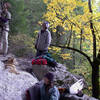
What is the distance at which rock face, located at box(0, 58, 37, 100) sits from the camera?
368cm

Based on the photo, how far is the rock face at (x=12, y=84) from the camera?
12.1 feet

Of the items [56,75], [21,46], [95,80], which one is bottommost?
[95,80]

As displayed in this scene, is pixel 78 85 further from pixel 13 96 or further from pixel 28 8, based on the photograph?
pixel 28 8

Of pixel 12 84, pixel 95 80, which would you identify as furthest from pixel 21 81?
pixel 95 80

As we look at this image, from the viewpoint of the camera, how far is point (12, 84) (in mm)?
4184

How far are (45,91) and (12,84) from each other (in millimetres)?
1941

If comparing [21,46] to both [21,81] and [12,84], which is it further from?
[12,84]

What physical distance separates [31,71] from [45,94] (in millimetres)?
3413

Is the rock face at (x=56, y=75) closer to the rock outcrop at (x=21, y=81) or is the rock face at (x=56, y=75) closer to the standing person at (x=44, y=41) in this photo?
the rock outcrop at (x=21, y=81)

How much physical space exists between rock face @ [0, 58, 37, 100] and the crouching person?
2.28 feet

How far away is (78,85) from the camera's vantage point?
3533mm

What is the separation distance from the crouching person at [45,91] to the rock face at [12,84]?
0.70 metres

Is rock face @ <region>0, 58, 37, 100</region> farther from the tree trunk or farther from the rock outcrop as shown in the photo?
the tree trunk

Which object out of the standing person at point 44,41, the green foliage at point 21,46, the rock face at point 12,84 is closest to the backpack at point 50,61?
the standing person at point 44,41
